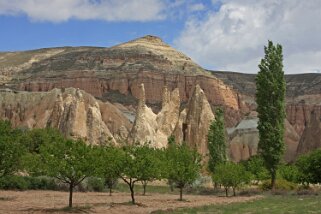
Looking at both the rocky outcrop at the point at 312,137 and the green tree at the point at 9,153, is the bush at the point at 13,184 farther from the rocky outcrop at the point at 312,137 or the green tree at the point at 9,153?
the rocky outcrop at the point at 312,137

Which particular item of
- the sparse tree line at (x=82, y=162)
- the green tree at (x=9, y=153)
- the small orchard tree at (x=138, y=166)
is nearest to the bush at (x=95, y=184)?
the sparse tree line at (x=82, y=162)

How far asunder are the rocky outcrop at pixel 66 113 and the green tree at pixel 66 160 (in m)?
52.6

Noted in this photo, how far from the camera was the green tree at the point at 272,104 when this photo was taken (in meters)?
53.8

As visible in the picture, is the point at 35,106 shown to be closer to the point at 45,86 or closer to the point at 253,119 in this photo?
the point at 45,86

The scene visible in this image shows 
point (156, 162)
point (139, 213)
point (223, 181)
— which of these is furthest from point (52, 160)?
point (223, 181)

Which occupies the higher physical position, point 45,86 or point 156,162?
point 45,86

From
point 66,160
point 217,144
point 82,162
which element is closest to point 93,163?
point 82,162

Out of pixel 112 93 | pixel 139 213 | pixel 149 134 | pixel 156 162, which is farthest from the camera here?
pixel 112 93

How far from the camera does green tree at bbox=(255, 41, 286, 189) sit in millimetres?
53781

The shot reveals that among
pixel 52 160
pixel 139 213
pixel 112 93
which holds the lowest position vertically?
pixel 139 213

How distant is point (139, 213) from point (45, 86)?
6439 inches

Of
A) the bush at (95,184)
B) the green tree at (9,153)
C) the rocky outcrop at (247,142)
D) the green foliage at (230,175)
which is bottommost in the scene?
the bush at (95,184)

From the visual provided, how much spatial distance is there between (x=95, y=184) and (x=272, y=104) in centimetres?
2319

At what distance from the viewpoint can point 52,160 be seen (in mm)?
32531
